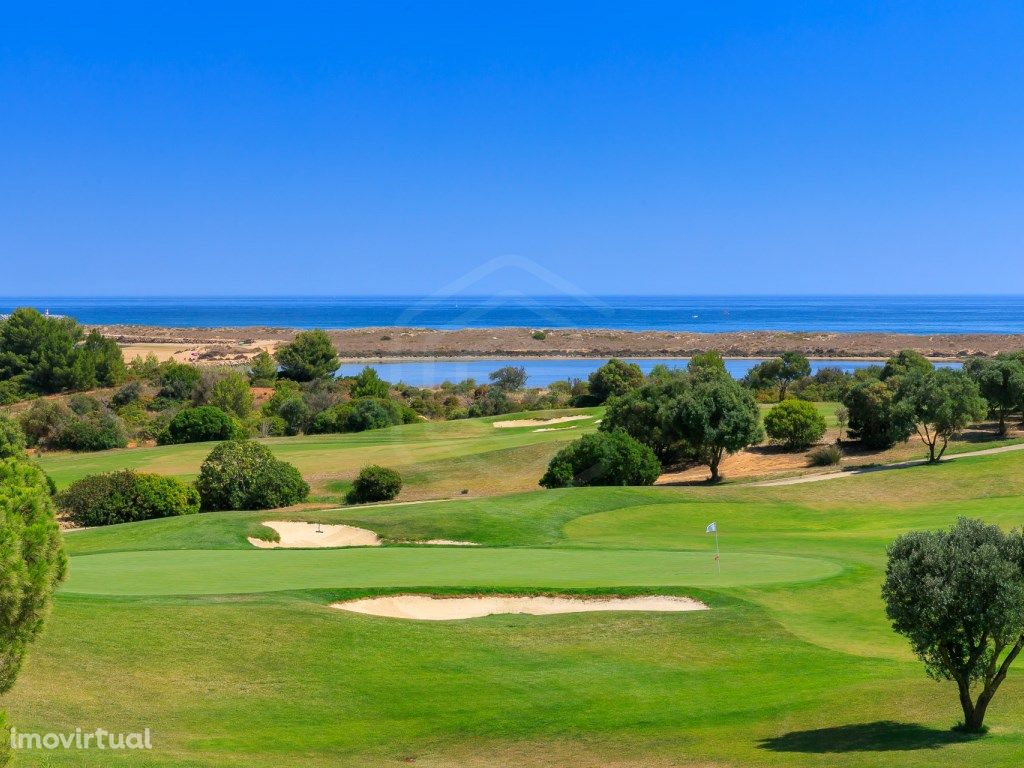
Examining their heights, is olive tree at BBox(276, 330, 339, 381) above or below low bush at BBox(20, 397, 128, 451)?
above

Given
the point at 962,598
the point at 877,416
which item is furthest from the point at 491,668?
the point at 877,416

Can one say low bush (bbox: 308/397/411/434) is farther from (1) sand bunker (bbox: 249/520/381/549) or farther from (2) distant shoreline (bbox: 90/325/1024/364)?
(2) distant shoreline (bbox: 90/325/1024/364)

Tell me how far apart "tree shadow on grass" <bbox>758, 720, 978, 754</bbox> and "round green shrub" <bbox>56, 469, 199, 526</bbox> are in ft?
95.1

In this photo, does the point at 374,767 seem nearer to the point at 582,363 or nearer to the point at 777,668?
the point at 777,668

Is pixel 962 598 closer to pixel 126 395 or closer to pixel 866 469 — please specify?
pixel 866 469

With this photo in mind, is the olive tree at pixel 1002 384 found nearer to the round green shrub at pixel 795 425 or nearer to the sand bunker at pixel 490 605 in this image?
the round green shrub at pixel 795 425

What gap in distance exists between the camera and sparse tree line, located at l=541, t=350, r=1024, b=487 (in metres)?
42.4

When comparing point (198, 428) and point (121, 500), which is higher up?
point (198, 428)

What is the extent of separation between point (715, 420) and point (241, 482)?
66.5 ft

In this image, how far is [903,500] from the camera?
38.2 metres

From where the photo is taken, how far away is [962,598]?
12273 millimetres

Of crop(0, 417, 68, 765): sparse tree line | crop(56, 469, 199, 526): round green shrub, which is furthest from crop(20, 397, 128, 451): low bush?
crop(0, 417, 68, 765): sparse tree line

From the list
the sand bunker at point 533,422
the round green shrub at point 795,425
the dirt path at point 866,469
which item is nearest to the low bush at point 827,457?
the dirt path at point 866,469

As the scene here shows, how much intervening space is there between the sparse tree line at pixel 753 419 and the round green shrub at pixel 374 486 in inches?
255
